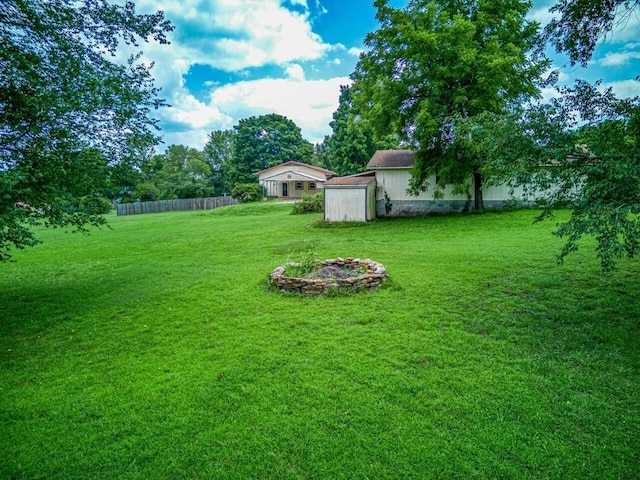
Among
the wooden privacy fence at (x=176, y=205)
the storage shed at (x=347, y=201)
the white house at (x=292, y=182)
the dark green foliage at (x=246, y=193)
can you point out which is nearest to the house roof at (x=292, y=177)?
the white house at (x=292, y=182)

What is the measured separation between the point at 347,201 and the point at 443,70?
673 centimetres

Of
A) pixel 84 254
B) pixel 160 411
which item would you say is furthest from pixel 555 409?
pixel 84 254

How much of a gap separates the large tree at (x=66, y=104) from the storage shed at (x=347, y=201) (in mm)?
9950

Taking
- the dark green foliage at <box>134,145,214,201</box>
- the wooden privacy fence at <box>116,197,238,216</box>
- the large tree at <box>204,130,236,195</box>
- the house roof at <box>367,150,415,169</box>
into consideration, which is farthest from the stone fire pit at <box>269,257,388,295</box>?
the large tree at <box>204,130,236,195</box>

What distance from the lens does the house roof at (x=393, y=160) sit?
17.9 metres

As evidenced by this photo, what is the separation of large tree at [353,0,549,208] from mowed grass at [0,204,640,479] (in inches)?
330

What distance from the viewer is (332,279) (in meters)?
6.88

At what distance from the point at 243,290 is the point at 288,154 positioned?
4168 centimetres

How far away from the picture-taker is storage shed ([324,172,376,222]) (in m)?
16.6

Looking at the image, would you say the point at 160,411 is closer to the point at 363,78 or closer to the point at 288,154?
the point at 363,78

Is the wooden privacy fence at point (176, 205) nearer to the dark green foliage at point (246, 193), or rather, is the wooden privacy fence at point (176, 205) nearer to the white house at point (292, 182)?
the dark green foliage at point (246, 193)

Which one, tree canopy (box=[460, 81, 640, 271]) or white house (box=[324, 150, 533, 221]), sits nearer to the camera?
tree canopy (box=[460, 81, 640, 271])

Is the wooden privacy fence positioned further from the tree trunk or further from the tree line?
the tree trunk

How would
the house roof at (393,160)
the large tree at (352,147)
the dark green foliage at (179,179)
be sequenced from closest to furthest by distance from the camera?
the house roof at (393,160) < the large tree at (352,147) < the dark green foliage at (179,179)
